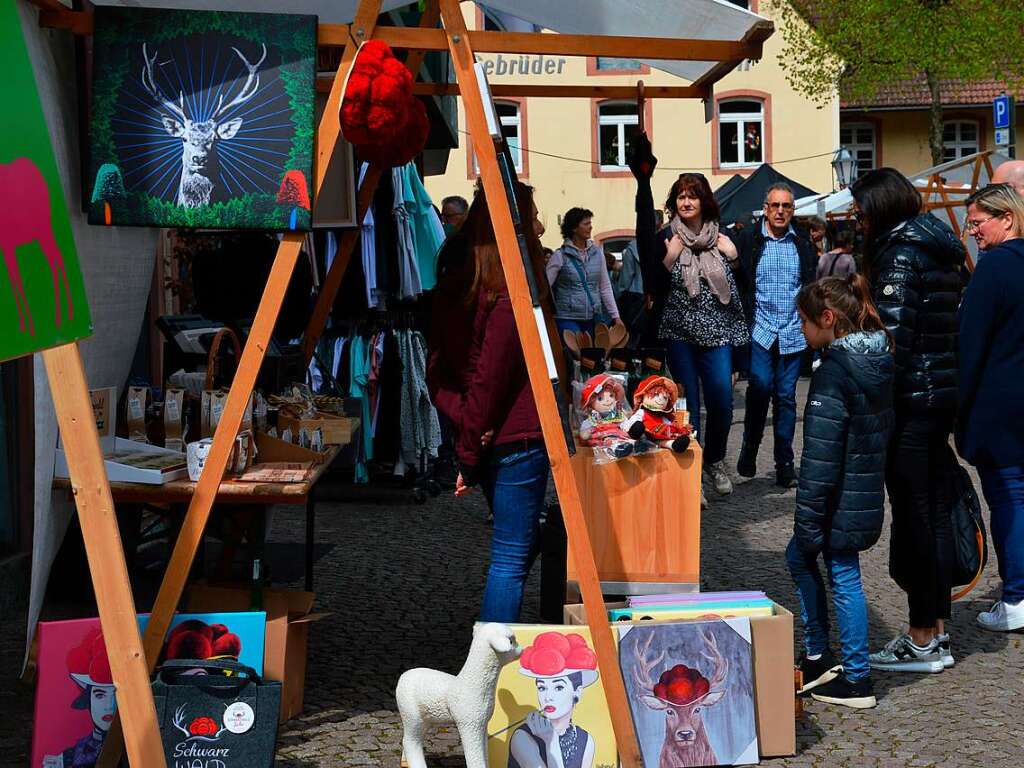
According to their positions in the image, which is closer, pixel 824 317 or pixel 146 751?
pixel 146 751

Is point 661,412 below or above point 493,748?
above

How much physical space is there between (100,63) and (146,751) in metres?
2.00

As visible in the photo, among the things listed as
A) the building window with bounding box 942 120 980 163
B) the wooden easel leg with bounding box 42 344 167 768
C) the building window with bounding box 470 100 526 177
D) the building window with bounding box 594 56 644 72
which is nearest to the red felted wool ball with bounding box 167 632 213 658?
the wooden easel leg with bounding box 42 344 167 768

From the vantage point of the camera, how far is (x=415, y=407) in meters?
8.47

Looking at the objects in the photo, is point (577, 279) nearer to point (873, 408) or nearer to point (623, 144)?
point (873, 408)

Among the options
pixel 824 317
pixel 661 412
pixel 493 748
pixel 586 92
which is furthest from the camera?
pixel 586 92

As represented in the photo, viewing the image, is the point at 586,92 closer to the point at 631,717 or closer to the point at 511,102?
the point at 631,717

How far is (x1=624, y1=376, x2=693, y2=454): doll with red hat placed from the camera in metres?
4.86

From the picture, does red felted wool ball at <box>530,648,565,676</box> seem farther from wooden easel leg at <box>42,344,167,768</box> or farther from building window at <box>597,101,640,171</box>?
building window at <box>597,101,640,171</box>

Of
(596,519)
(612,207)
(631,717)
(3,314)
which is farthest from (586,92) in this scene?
(612,207)

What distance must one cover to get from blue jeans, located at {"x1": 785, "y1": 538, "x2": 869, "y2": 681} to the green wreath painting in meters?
2.10

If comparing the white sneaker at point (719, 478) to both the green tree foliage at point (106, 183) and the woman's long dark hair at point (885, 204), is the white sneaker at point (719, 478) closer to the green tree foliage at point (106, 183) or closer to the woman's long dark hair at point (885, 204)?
the woman's long dark hair at point (885, 204)

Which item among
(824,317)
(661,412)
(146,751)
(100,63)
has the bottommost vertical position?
(146,751)

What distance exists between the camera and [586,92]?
546 cm
